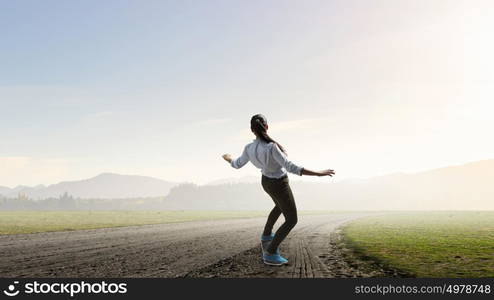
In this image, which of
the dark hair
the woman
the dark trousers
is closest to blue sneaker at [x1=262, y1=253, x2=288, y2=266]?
the woman

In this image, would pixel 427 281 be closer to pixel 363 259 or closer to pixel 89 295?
pixel 363 259

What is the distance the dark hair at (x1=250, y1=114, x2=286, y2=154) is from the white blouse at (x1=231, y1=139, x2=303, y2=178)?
103 mm

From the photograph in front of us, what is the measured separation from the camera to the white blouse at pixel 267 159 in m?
6.85

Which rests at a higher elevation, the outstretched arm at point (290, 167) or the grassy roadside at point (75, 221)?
the outstretched arm at point (290, 167)

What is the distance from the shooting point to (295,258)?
9.06 meters

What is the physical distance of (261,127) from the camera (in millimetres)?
7254

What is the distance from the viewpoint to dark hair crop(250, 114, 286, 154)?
23.6 feet

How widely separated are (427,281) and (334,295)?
1.84 meters

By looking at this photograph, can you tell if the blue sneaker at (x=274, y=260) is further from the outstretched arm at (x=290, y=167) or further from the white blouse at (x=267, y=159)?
the outstretched arm at (x=290, y=167)

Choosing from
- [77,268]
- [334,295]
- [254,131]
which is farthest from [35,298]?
[254,131]

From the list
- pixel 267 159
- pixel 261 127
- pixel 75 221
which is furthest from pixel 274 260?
pixel 75 221

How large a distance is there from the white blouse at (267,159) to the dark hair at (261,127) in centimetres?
10

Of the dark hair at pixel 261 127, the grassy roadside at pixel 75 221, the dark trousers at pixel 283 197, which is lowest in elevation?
the grassy roadside at pixel 75 221

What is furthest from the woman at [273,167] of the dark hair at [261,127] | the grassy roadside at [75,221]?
the grassy roadside at [75,221]
